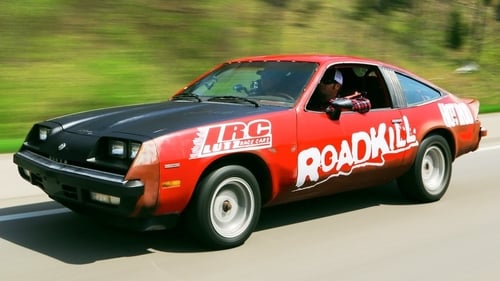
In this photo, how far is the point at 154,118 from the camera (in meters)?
5.20

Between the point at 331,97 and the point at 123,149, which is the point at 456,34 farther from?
the point at 123,149

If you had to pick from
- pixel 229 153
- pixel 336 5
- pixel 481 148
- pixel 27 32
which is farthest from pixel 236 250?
pixel 336 5

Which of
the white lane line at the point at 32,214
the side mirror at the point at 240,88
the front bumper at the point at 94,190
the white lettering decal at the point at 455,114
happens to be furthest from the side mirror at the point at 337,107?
the white lane line at the point at 32,214

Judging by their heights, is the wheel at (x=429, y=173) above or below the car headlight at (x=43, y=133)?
below

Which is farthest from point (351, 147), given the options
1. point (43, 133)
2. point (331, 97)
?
point (43, 133)

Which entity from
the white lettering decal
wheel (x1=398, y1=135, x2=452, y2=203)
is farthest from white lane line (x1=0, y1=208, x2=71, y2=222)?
the white lettering decal

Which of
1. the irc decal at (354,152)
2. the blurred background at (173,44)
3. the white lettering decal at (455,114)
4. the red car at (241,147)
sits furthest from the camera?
the blurred background at (173,44)

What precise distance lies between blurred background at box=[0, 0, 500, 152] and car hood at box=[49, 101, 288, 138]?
383 centimetres

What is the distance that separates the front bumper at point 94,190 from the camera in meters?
4.58

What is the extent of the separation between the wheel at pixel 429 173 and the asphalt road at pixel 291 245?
140mm

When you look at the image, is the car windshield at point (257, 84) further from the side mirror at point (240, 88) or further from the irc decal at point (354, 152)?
the irc decal at point (354, 152)

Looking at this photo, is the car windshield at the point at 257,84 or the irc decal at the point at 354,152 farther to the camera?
the car windshield at the point at 257,84

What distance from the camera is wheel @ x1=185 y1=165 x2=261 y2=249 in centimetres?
498

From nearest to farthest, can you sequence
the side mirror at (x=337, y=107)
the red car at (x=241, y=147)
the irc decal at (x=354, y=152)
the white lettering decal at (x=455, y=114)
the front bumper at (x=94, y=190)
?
the front bumper at (x=94, y=190)
the red car at (x=241, y=147)
the irc decal at (x=354, y=152)
the side mirror at (x=337, y=107)
the white lettering decal at (x=455, y=114)
